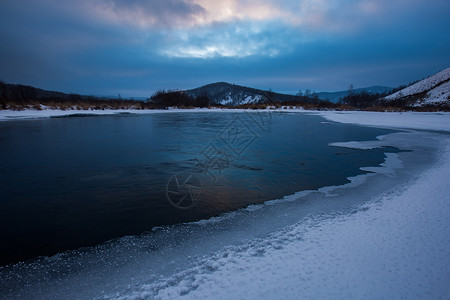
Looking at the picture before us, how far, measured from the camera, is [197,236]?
109 inches

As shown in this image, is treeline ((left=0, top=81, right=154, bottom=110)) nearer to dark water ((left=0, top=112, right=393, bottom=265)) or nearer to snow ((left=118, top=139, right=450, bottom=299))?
dark water ((left=0, top=112, right=393, bottom=265))

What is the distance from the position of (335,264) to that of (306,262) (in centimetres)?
25

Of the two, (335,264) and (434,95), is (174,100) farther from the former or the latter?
(434,95)

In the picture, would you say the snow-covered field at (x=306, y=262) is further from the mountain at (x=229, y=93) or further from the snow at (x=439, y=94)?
the mountain at (x=229, y=93)

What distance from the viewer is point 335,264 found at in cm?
212

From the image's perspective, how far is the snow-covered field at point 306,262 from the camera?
1.84 m

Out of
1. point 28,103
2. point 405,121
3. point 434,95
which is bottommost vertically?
point 405,121

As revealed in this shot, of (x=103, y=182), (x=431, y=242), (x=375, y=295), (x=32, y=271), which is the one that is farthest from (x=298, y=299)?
(x=103, y=182)

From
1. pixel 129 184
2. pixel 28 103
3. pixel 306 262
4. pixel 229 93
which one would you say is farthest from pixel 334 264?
pixel 229 93

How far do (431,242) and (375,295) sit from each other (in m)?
1.24

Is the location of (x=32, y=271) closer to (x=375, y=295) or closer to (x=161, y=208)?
(x=161, y=208)

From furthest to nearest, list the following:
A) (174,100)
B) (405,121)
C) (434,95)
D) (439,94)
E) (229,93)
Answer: (229,93) → (434,95) → (439,94) → (174,100) → (405,121)

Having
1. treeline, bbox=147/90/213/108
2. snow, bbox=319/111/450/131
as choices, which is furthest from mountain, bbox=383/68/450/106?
treeline, bbox=147/90/213/108

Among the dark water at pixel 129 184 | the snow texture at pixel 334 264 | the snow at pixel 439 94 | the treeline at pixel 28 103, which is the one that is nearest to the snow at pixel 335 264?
the snow texture at pixel 334 264
